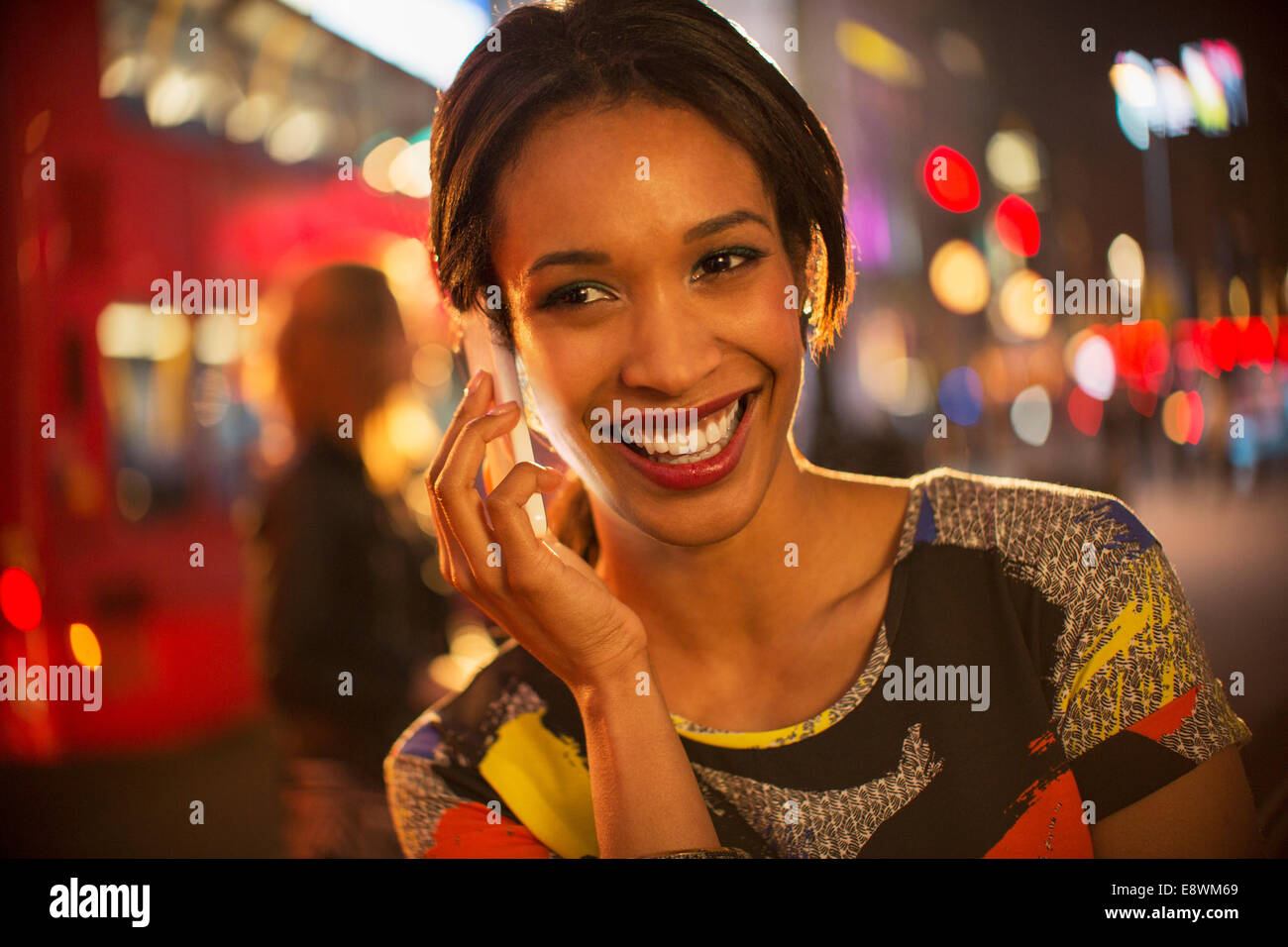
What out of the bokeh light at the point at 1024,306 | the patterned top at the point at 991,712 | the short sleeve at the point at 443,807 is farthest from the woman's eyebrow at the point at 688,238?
the bokeh light at the point at 1024,306

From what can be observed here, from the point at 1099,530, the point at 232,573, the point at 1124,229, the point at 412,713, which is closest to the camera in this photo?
the point at 1099,530

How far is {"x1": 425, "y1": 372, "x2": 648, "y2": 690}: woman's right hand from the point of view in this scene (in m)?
1.16

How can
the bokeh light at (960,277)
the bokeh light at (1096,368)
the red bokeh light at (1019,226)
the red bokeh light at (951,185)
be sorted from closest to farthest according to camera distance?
the bokeh light at (1096,368)
the red bokeh light at (1019,226)
the red bokeh light at (951,185)
the bokeh light at (960,277)

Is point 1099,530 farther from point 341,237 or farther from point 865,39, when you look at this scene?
point 341,237

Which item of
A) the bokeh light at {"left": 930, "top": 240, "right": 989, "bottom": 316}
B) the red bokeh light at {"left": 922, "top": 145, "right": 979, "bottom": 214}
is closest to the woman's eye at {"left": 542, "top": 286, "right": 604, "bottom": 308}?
the red bokeh light at {"left": 922, "top": 145, "right": 979, "bottom": 214}

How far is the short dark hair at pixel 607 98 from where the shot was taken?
1138mm

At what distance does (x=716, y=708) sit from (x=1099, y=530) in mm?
546

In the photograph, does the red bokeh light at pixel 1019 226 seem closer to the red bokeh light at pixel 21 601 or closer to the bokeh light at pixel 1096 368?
the bokeh light at pixel 1096 368

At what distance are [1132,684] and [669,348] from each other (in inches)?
26.7

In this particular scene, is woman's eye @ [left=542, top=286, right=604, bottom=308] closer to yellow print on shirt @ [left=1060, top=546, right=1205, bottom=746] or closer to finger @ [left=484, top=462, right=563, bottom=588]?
finger @ [left=484, top=462, right=563, bottom=588]

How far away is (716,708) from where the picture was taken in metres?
1.28

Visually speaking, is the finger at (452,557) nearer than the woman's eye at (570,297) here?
No

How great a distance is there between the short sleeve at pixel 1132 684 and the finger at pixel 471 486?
0.73 m
